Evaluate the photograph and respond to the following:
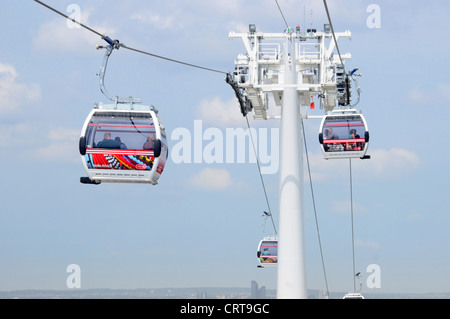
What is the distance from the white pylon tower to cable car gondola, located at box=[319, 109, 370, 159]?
0.94 metres

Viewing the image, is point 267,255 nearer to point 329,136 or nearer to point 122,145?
point 329,136

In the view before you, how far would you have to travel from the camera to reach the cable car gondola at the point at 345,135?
29.5 m

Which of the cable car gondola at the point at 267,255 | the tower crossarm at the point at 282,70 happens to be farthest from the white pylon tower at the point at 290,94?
the cable car gondola at the point at 267,255

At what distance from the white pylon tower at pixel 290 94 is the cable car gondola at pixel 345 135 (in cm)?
94

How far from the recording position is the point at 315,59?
99.8 ft

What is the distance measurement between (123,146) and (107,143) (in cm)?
46

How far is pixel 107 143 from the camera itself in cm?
2048

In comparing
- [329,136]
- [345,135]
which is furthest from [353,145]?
[329,136]

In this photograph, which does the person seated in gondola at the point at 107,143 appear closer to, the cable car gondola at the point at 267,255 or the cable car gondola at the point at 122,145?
the cable car gondola at the point at 122,145

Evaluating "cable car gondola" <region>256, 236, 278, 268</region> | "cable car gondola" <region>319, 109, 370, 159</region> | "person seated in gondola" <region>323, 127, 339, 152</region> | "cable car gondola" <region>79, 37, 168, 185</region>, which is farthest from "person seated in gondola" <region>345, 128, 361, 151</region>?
"cable car gondola" <region>256, 236, 278, 268</region>

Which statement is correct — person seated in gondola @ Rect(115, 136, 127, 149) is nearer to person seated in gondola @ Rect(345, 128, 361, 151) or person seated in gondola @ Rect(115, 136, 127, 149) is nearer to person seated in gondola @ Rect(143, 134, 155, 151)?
person seated in gondola @ Rect(143, 134, 155, 151)
